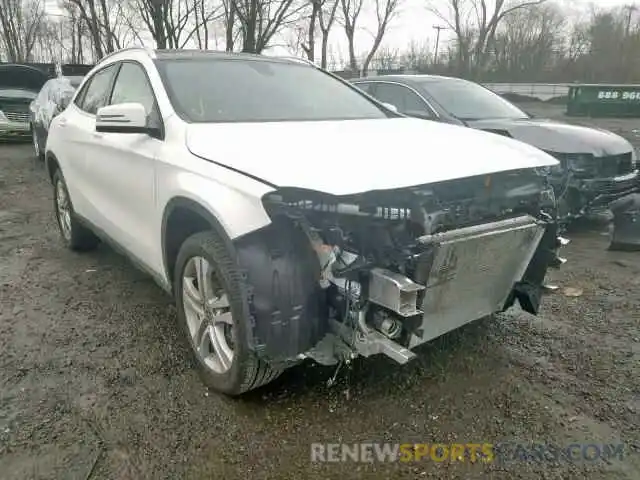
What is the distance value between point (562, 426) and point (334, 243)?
1.42 metres

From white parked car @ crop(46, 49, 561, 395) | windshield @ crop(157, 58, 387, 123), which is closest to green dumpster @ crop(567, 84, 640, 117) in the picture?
windshield @ crop(157, 58, 387, 123)

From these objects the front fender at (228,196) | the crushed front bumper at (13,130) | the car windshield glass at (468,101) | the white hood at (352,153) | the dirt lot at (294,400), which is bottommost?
the dirt lot at (294,400)

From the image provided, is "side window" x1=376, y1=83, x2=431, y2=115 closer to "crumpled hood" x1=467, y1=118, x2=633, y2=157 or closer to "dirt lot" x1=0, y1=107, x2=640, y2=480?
"crumpled hood" x1=467, y1=118, x2=633, y2=157

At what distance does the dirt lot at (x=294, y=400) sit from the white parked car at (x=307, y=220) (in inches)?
10.5

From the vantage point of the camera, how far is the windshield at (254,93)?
3.07 meters

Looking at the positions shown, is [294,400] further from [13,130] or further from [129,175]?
[13,130]

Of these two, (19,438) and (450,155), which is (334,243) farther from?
(19,438)

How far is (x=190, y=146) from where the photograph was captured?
8.71 ft

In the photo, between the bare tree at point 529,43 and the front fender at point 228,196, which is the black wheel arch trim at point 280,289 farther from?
the bare tree at point 529,43

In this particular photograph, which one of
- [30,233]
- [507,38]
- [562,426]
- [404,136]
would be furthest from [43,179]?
[507,38]

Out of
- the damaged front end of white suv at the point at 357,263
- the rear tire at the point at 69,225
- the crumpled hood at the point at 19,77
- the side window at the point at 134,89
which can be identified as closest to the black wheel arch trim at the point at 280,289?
the damaged front end of white suv at the point at 357,263

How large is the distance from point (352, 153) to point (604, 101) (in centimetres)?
2238

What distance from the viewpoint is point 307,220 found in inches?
84.3

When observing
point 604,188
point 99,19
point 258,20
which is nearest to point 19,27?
point 99,19
